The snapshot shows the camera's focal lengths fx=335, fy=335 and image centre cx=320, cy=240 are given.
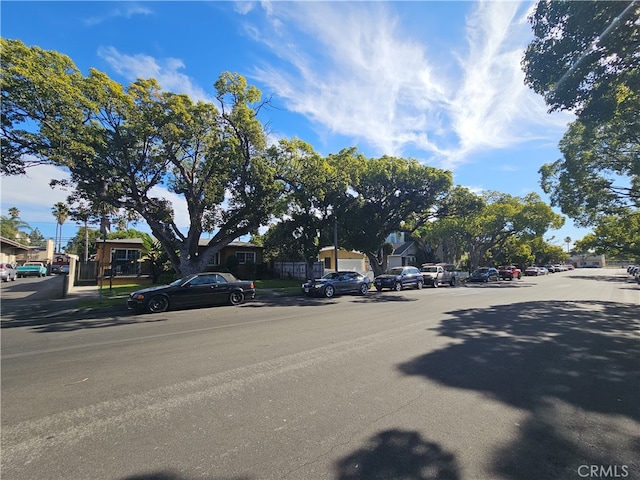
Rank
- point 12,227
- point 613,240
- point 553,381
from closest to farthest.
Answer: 1. point 553,381
2. point 613,240
3. point 12,227

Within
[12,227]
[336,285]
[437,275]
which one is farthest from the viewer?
[12,227]

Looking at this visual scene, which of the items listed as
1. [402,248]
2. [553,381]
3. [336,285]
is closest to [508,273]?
[402,248]

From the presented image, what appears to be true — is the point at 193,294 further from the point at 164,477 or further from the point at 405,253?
the point at 405,253

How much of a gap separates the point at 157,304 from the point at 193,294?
1360 millimetres

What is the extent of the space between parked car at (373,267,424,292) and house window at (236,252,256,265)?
546 inches

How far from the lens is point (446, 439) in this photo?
3.23m

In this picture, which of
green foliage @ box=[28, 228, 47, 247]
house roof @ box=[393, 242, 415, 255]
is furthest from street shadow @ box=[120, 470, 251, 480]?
green foliage @ box=[28, 228, 47, 247]

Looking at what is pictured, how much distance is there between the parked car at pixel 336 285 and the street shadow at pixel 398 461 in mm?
14600

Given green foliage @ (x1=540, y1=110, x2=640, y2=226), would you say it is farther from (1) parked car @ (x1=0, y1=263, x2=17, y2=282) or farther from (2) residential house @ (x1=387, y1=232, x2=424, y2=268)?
(1) parked car @ (x1=0, y1=263, x2=17, y2=282)

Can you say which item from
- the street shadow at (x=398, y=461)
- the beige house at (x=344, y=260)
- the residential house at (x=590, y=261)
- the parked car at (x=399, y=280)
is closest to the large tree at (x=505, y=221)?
the beige house at (x=344, y=260)

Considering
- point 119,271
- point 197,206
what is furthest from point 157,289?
point 119,271

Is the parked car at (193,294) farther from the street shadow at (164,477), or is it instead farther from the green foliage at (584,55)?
the green foliage at (584,55)

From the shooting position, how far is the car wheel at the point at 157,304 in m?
12.3

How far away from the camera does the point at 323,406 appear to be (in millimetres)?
3957
